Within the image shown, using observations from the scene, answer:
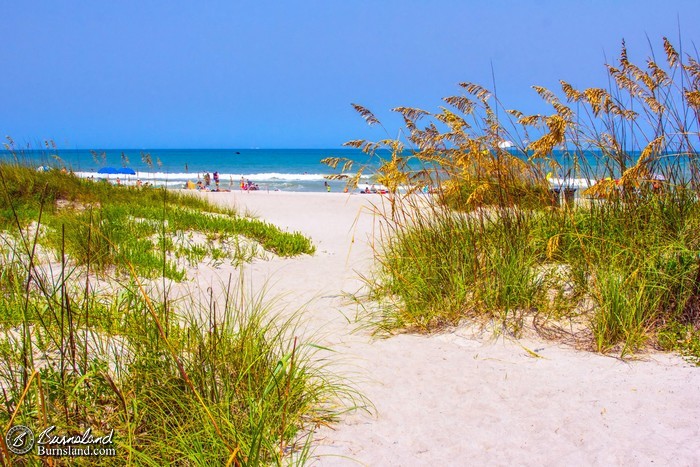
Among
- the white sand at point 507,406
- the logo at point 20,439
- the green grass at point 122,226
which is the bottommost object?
the white sand at point 507,406

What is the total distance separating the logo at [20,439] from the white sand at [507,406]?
50.9 inches

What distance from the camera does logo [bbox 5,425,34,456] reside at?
213cm

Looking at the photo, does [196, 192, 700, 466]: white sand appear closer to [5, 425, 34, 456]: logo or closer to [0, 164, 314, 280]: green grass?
[5, 425, 34, 456]: logo

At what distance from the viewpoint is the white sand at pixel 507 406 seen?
2.71 meters

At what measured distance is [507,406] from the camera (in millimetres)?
3213

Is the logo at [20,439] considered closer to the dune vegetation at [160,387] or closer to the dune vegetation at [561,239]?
the dune vegetation at [160,387]

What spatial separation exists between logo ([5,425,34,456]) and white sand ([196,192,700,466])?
1294mm

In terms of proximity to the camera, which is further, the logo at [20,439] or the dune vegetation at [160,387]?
the dune vegetation at [160,387]

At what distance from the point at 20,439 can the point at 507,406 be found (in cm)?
259

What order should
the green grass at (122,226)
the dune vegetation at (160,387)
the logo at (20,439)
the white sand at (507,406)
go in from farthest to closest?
the green grass at (122,226), the white sand at (507,406), the dune vegetation at (160,387), the logo at (20,439)

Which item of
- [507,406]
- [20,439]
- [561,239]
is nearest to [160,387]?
[20,439]

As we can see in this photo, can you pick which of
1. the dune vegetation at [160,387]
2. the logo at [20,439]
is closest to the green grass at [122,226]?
the dune vegetation at [160,387]

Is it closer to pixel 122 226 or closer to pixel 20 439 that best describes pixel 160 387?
pixel 20 439

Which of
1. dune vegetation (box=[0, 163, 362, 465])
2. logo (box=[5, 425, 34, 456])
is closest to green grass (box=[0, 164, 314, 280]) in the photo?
dune vegetation (box=[0, 163, 362, 465])
